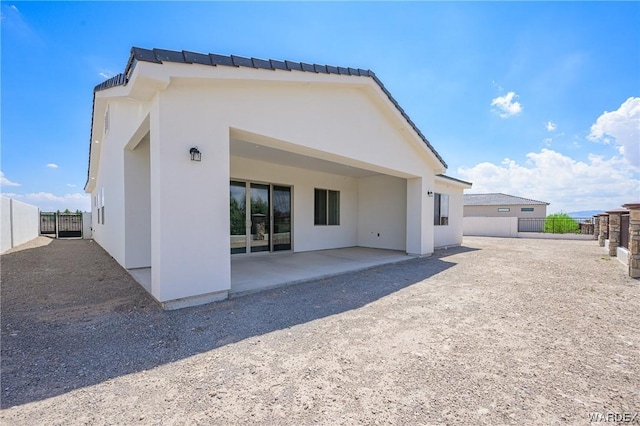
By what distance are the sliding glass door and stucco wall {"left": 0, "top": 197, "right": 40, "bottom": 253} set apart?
36.3 ft

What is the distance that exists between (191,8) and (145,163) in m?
4.07

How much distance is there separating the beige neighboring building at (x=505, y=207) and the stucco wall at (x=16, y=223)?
116 feet

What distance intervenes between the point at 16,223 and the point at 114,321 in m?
15.9

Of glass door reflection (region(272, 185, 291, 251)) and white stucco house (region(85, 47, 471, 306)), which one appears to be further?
glass door reflection (region(272, 185, 291, 251))

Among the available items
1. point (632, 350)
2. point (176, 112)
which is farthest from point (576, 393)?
point (176, 112)

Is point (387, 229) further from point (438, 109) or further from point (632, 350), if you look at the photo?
point (632, 350)

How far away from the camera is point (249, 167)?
9445 mm

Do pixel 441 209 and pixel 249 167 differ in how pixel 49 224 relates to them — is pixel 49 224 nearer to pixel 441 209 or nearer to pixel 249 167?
pixel 249 167

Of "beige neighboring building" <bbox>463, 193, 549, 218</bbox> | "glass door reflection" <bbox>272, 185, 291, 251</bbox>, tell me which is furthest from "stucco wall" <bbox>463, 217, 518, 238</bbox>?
"glass door reflection" <bbox>272, 185, 291, 251</bbox>

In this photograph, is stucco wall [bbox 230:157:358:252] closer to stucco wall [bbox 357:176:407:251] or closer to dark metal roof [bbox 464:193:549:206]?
stucco wall [bbox 357:176:407:251]

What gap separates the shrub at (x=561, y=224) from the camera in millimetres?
19125

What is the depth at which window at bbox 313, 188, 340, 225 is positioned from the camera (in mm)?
11672

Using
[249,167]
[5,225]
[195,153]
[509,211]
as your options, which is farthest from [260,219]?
Result: [509,211]

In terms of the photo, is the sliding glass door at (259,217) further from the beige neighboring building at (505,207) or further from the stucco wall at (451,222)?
the beige neighboring building at (505,207)
